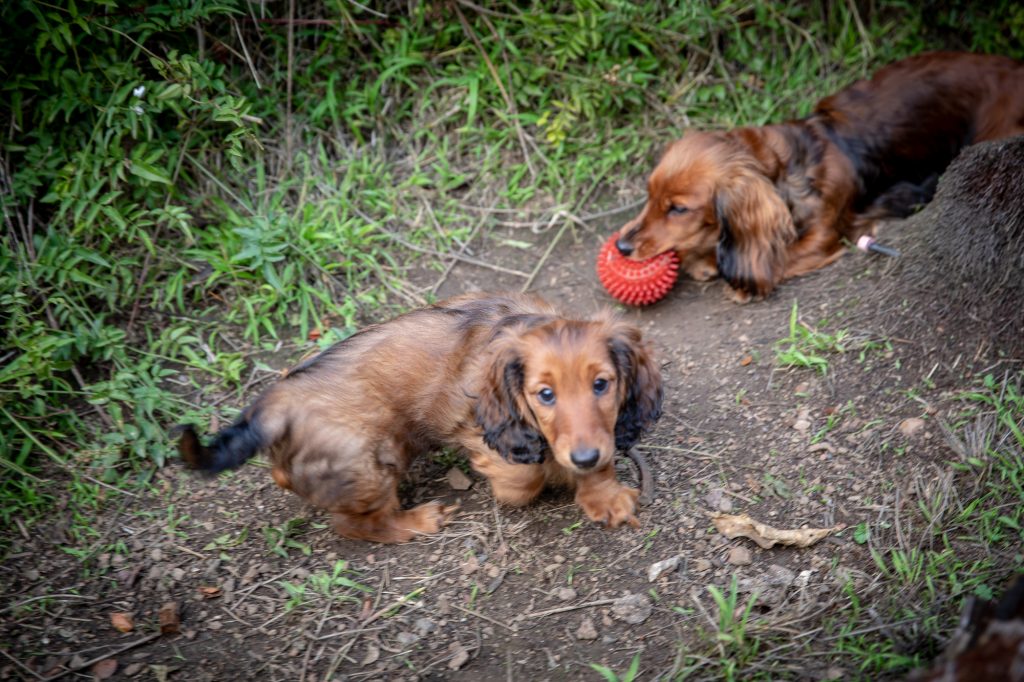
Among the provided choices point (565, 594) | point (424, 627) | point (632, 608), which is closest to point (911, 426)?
point (632, 608)

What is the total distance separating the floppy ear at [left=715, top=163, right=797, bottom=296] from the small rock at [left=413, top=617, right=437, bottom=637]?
2313mm

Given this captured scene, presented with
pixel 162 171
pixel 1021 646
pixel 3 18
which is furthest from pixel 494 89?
pixel 1021 646

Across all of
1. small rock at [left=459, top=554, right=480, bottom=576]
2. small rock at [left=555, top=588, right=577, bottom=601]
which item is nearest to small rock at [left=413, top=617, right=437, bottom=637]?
small rock at [left=459, top=554, right=480, bottom=576]

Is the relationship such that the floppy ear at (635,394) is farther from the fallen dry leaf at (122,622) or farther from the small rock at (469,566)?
the fallen dry leaf at (122,622)

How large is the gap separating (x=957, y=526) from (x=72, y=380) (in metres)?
3.68

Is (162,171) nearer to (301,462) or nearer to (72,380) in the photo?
(72,380)

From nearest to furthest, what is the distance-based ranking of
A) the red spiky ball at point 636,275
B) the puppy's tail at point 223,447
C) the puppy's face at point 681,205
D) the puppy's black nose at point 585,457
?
the puppy's black nose at point 585,457 → the puppy's tail at point 223,447 → the red spiky ball at point 636,275 → the puppy's face at point 681,205

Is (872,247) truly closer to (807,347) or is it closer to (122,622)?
(807,347)

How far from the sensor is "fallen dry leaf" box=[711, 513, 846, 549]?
9.48 feet

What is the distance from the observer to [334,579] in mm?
3086

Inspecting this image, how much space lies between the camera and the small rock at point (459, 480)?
11.5 feet

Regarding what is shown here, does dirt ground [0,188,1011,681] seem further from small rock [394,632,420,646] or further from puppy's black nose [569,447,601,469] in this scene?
puppy's black nose [569,447,601,469]

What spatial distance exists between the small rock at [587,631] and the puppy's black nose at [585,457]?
575 mm

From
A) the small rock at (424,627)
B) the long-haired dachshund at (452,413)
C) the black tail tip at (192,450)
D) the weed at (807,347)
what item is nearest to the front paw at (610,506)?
the long-haired dachshund at (452,413)
